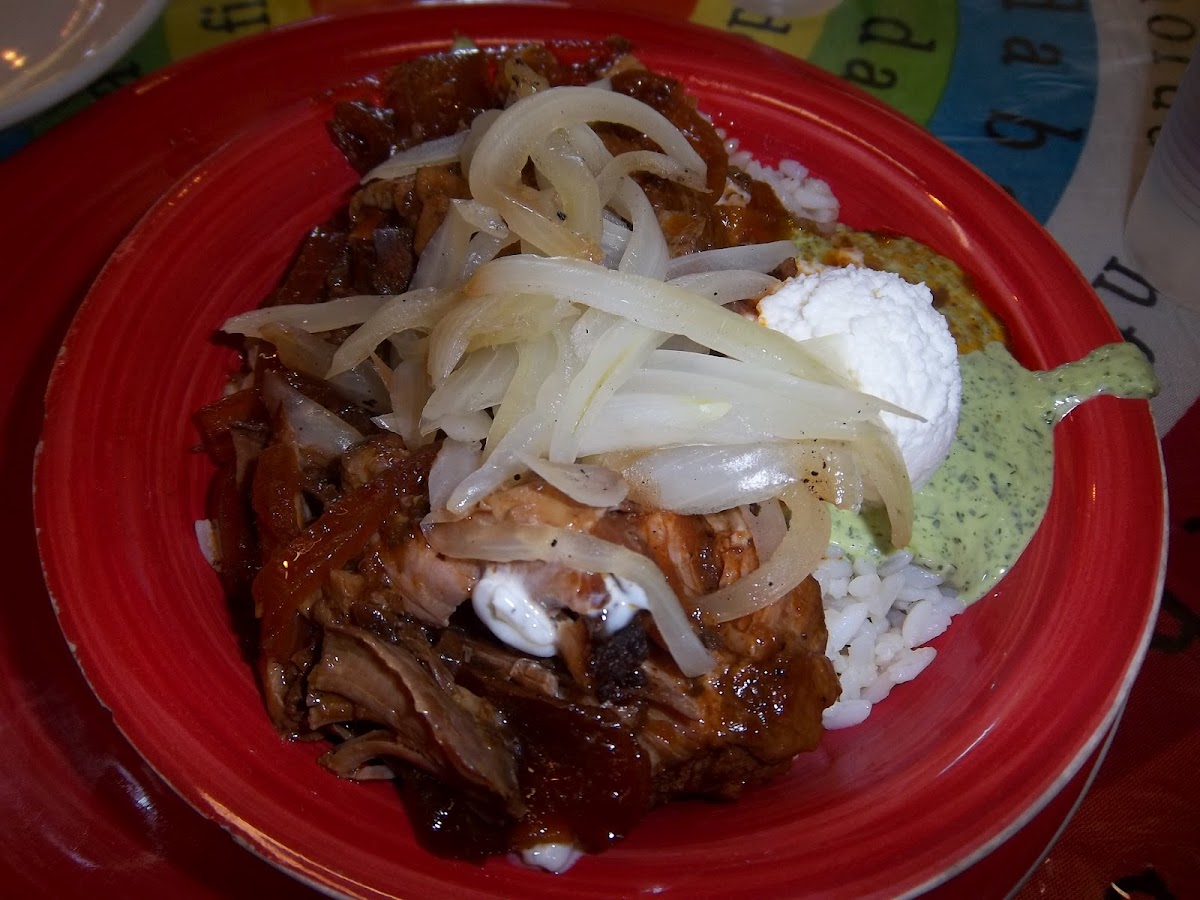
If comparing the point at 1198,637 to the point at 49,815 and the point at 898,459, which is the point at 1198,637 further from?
the point at 49,815

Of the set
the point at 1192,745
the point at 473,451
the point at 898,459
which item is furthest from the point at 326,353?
the point at 1192,745

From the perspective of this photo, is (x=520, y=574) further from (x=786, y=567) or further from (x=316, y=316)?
(x=316, y=316)

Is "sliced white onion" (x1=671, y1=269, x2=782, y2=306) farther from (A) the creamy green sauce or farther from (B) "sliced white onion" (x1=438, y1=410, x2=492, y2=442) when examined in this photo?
(A) the creamy green sauce

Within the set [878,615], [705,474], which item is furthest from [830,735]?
[705,474]

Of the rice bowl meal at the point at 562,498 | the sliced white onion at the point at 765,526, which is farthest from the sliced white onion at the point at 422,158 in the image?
the sliced white onion at the point at 765,526

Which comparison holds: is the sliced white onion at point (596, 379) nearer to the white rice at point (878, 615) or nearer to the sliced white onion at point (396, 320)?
the sliced white onion at point (396, 320)

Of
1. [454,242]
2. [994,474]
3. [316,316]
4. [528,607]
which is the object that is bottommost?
[994,474]

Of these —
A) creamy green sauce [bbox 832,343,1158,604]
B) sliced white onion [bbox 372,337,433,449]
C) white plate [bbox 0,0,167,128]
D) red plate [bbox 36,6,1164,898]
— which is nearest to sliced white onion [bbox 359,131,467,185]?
red plate [bbox 36,6,1164,898]
